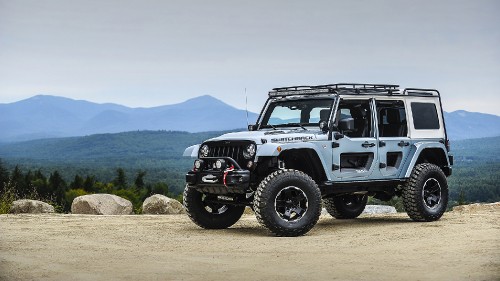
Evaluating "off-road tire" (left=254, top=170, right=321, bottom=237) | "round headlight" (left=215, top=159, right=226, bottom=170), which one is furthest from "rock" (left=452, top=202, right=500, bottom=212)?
"round headlight" (left=215, top=159, right=226, bottom=170)

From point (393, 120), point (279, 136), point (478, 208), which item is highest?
point (393, 120)

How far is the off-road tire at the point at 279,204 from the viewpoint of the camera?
41.8 feet

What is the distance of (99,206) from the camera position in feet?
68.3

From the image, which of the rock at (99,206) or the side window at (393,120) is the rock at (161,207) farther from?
the side window at (393,120)

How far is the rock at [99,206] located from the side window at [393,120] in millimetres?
8448

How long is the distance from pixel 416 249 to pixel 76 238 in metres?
5.56

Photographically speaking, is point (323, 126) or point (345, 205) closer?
point (323, 126)

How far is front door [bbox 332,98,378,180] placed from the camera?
14.0 m

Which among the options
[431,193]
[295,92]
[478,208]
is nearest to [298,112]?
[295,92]

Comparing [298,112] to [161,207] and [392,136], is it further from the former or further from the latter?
[161,207]

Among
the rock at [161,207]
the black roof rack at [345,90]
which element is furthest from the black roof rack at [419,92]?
the rock at [161,207]

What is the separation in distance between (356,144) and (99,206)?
8.88 metres

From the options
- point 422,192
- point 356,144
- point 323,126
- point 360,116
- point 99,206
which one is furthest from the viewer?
point 99,206

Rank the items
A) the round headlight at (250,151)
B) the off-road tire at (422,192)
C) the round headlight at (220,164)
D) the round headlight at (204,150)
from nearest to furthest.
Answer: the round headlight at (250,151) → the round headlight at (220,164) → the round headlight at (204,150) → the off-road tire at (422,192)
